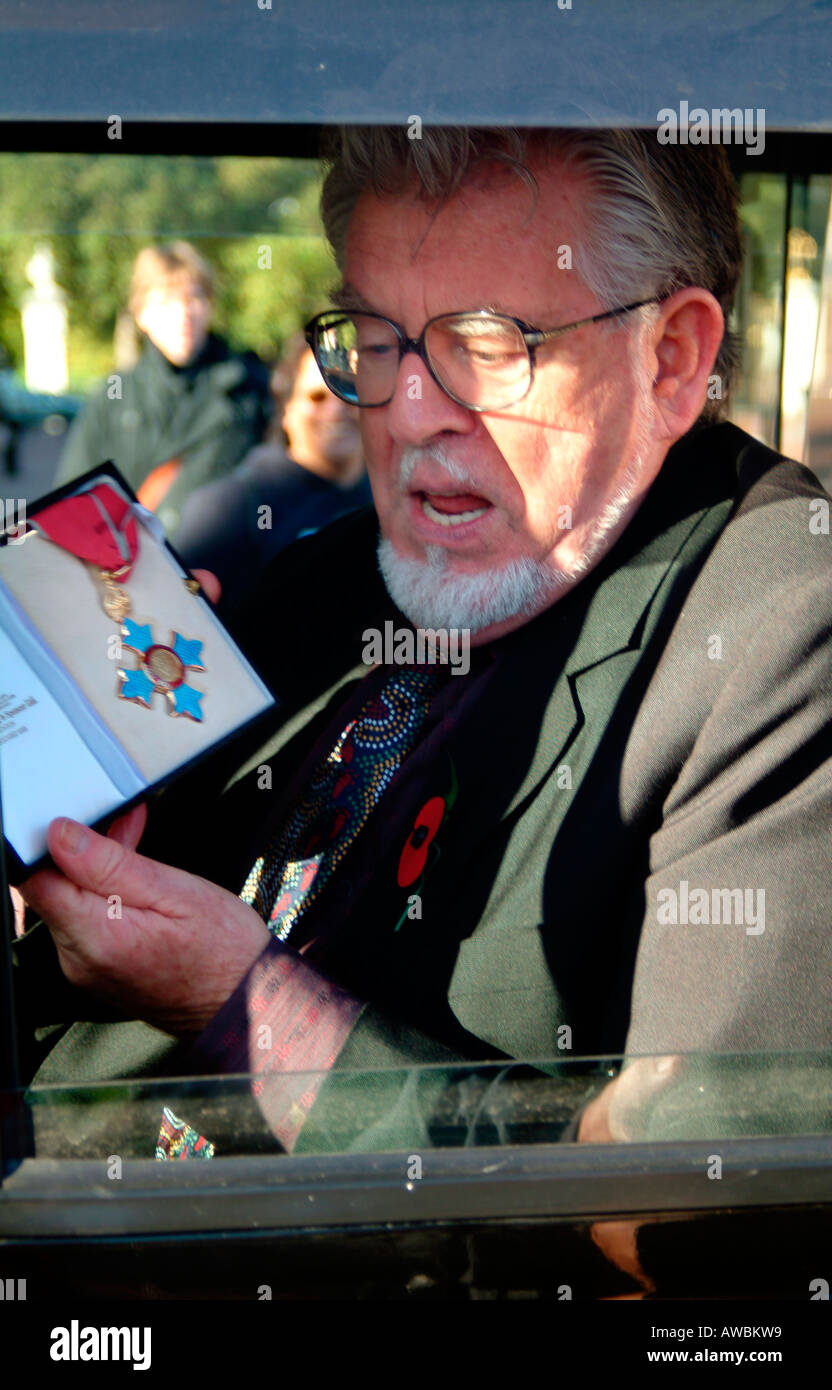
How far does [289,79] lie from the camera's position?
3.24 feet

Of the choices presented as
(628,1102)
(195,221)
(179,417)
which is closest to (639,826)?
(628,1102)

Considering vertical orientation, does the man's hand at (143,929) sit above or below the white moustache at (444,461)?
below

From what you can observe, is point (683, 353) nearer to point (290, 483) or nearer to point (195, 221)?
point (195, 221)

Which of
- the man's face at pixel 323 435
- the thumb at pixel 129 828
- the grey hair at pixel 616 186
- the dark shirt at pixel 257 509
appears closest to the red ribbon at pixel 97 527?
the thumb at pixel 129 828

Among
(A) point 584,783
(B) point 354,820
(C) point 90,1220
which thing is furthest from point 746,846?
(C) point 90,1220

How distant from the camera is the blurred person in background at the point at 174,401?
168 inches

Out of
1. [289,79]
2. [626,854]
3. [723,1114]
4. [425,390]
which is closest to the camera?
[289,79]

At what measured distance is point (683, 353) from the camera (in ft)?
5.67

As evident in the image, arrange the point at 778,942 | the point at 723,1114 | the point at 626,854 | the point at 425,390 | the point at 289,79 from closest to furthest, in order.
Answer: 1. the point at 289,79
2. the point at 723,1114
3. the point at 778,942
4. the point at 626,854
5. the point at 425,390

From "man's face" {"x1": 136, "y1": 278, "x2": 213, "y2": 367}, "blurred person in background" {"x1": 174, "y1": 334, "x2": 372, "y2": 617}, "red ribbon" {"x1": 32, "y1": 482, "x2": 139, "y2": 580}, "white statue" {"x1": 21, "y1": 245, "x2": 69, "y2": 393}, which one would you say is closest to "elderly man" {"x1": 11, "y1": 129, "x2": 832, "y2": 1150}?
"red ribbon" {"x1": 32, "y1": 482, "x2": 139, "y2": 580}

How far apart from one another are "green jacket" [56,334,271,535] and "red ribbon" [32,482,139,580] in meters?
2.59

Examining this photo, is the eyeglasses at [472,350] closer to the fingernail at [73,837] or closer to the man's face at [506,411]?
the man's face at [506,411]

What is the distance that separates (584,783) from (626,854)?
0.11 meters
